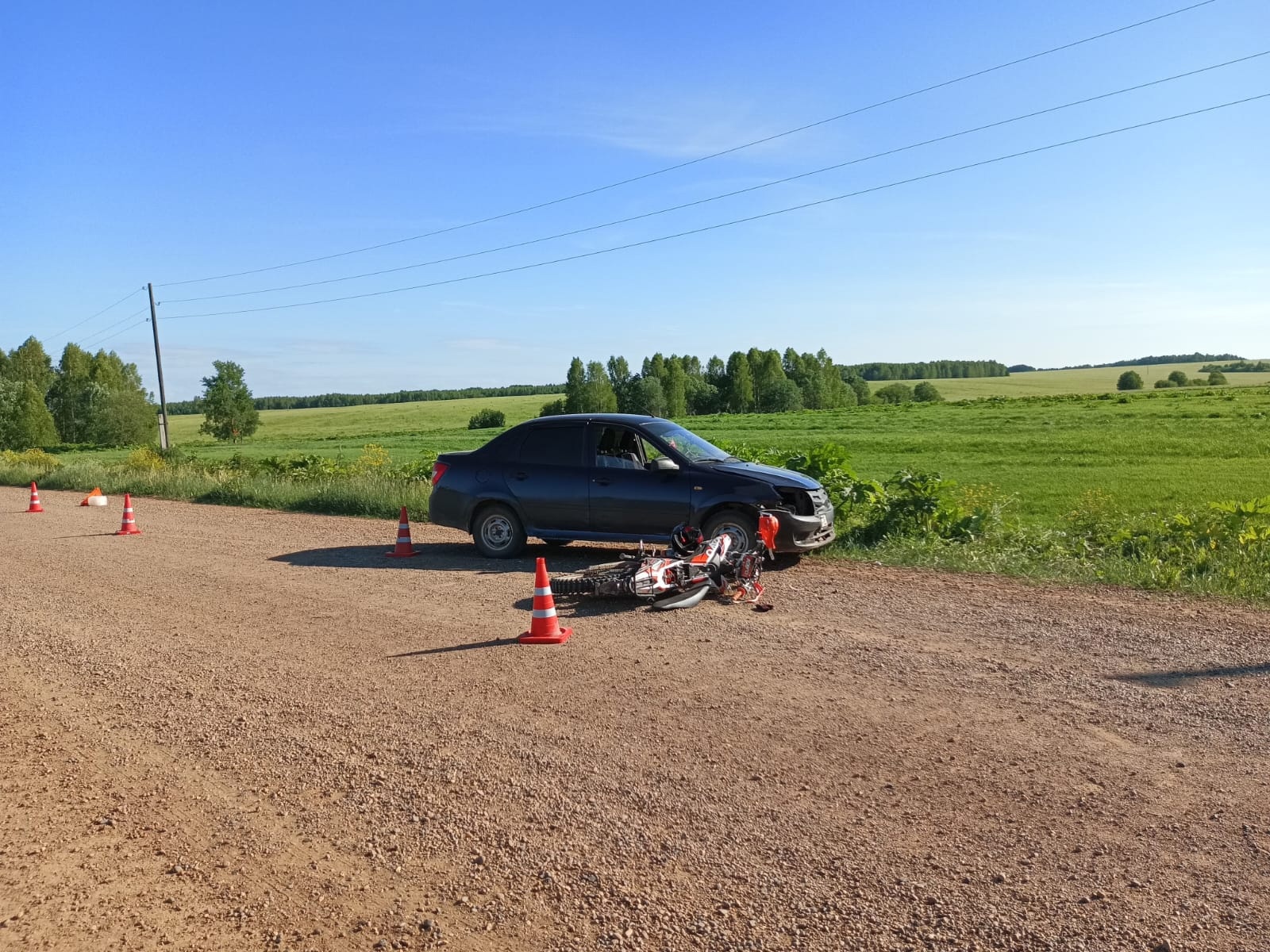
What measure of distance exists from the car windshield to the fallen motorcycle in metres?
1.91

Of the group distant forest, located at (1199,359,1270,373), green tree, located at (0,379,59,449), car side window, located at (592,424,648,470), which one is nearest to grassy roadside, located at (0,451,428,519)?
car side window, located at (592,424,648,470)

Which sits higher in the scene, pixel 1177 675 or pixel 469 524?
pixel 469 524

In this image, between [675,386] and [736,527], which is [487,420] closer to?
[675,386]

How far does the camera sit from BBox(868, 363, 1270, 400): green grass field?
111938 millimetres

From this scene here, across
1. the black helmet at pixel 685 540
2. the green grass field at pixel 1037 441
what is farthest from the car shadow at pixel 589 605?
the green grass field at pixel 1037 441

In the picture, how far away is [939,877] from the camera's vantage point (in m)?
3.79

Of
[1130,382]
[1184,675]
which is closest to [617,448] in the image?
[1184,675]

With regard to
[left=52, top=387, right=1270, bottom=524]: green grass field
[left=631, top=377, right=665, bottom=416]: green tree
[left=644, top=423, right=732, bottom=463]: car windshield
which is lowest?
[left=52, top=387, right=1270, bottom=524]: green grass field

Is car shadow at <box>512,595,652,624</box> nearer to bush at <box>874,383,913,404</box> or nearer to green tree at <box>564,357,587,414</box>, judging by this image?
green tree at <box>564,357,587,414</box>

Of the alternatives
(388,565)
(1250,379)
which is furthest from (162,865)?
(1250,379)

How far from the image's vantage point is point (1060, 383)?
13212cm

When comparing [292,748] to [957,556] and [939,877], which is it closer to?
[939,877]

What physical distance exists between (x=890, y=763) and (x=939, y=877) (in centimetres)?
120

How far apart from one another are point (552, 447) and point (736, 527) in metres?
2.62
